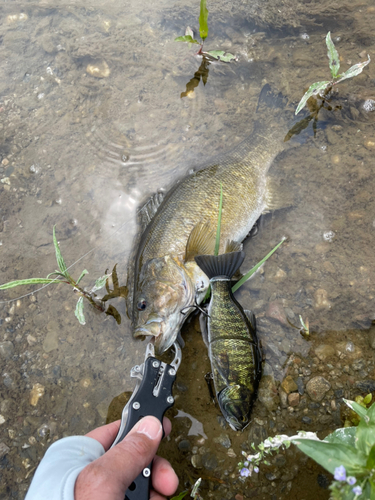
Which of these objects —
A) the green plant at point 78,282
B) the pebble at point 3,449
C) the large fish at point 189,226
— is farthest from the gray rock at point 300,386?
the pebble at point 3,449

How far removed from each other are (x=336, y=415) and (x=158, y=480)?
1543mm

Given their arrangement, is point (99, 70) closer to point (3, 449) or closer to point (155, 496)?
point (3, 449)

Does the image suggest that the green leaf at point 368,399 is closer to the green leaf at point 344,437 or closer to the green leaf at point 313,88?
the green leaf at point 344,437

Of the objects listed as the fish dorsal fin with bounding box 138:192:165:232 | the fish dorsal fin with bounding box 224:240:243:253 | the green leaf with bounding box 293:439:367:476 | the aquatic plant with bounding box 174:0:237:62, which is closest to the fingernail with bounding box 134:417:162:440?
the green leaf with bounding box 293:439:367:476

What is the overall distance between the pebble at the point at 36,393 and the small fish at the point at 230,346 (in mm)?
1654

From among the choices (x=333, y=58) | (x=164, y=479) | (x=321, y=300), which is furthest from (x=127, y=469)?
(x=333, y=58)

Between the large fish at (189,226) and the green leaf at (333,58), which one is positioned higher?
the green leaf at (333,58)

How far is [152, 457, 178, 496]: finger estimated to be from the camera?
2672 millimetres

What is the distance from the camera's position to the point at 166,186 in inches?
160

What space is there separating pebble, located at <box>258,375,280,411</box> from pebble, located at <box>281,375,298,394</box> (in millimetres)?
83

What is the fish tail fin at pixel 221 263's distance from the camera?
311 centimetres

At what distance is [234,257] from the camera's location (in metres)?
3.11

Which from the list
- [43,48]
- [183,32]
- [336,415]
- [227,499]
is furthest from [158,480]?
[43,48]

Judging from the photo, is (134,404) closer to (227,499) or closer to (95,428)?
(95,428)
